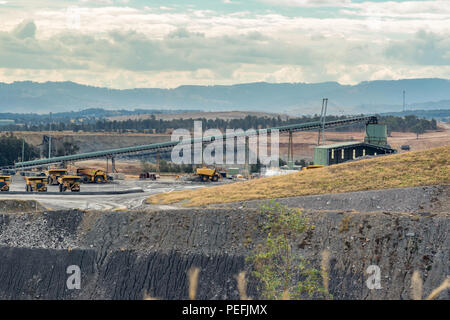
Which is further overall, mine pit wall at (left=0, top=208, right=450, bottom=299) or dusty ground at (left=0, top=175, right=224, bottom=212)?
dusty ground at (left=0, top=175, right=224, bottom=212)

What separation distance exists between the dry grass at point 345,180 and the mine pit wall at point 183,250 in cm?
1736

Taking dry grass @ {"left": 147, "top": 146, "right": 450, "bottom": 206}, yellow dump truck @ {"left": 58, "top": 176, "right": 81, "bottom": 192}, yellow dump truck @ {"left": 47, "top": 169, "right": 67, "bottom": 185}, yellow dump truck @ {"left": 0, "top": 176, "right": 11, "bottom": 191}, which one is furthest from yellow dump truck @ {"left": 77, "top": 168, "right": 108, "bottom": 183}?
dry grass @ {"left": 147, "top": 146, "right": 450, "bottom": 206}

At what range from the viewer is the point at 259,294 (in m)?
35.1

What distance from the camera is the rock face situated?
115 ft

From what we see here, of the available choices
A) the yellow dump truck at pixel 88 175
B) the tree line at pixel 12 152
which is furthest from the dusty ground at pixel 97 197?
the tree line at pixel 12 152

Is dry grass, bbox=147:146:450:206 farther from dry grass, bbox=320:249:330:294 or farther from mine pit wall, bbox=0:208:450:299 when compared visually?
dry grass, bbox=320:249:330:294

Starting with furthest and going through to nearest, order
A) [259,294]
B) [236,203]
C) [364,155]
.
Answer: [364,155], [236,203], [259,294]

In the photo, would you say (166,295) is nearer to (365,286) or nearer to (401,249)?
(365,286)

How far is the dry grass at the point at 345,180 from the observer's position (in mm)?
59656

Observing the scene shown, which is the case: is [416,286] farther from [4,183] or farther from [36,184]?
[4,183]

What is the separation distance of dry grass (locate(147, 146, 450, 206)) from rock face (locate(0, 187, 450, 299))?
57.3ft

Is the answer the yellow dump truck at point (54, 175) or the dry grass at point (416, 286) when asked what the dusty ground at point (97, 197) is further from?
the dry grass at point (416, 286)

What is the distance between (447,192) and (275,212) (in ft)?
62.8
